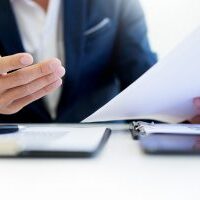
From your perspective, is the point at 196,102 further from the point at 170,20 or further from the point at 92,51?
the point at 170,20

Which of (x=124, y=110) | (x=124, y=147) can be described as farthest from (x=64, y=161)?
(x=124, y=110)

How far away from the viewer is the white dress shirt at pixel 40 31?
854 millimetres

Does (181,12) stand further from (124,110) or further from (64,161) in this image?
(64,161)

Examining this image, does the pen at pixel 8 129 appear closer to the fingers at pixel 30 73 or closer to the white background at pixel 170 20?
the fingers at pixel 30 73

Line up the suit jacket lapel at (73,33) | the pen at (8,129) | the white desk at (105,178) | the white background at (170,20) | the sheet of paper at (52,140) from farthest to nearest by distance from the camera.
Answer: the white background at (170,20) < the suit jacket lapel at (73,33) < the pen at (8,129) < the sheet of paper at (52,140) < the white desk at (105,178)

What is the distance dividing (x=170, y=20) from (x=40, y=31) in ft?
2.46

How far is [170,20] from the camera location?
4.75 ft

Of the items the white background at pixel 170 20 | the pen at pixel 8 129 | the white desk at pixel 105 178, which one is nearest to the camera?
the white desk at pixel 105 178

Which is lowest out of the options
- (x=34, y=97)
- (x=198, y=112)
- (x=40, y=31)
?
(x=198, y=112)

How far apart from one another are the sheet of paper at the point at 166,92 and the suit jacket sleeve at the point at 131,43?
341 mm

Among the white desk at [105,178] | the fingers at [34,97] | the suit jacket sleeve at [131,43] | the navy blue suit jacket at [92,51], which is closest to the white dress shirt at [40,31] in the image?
the navy blue suit jacket at [92,51]

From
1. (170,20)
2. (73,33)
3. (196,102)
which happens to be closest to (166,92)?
(196,102)

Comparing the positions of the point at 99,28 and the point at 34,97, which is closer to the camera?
the point at 34,97

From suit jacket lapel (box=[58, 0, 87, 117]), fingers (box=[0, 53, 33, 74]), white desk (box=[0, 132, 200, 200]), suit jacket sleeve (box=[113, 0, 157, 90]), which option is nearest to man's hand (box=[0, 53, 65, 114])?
fingers (box=[0, 53, 33, 74])
